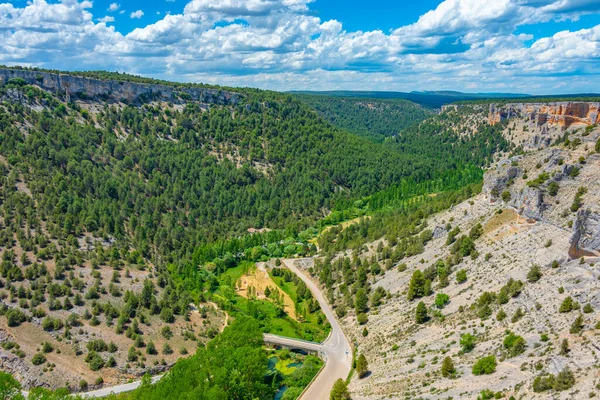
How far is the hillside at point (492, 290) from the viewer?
52406mm

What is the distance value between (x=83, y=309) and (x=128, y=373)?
60.9 feet

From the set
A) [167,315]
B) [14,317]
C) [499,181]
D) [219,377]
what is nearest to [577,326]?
[219,377]

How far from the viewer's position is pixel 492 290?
7338 centimetres

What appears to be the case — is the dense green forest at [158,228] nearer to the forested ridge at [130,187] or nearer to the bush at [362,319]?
the forested ridge at [130,187]

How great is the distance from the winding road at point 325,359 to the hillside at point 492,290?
3.07 metres

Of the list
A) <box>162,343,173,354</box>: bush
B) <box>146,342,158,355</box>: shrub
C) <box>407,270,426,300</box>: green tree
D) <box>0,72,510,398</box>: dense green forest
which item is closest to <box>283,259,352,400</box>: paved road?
<box>0,72,510,398</box>: dense green forest

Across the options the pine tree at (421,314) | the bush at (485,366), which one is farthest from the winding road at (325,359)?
the bush at (485,366)

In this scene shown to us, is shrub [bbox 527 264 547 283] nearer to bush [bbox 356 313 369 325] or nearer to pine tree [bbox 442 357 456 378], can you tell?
pine tree [bbox 442 357 456 378]

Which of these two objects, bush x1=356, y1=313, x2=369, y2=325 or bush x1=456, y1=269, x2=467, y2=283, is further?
bush x1=356, y1=313, x2=369, y2=325

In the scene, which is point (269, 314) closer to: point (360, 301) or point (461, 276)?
point (360, 301)

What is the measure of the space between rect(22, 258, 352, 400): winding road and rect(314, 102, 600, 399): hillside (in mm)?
3074

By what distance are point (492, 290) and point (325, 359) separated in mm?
30697

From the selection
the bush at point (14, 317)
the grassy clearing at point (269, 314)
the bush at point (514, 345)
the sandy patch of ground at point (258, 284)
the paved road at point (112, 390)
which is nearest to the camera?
the bush at point (514, 345)

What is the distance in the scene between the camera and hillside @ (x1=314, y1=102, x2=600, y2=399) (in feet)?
172
